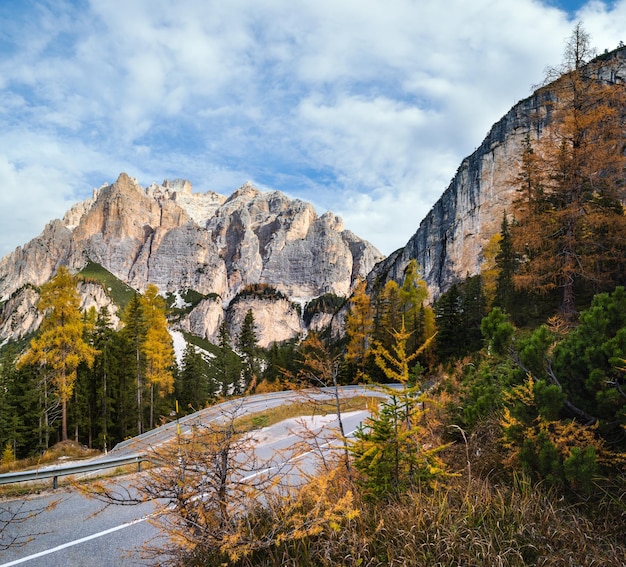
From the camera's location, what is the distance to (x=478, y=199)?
242 feet

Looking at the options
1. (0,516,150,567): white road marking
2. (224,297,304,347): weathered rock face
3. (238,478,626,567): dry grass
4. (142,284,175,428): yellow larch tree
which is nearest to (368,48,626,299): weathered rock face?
(142,284,175,428): yellow larch tree

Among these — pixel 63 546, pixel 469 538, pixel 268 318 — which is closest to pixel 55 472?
pixel 63 546

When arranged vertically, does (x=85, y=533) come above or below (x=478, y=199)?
below

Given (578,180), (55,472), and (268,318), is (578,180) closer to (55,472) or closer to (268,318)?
(55,472)

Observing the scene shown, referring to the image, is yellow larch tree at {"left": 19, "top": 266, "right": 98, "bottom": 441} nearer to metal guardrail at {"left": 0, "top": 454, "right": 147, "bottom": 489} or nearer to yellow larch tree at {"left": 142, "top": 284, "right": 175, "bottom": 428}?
yellow larch tree at {"left": 142, "top": 284, "right": 175, "bottom": 428}

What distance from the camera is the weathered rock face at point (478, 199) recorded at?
226 feet

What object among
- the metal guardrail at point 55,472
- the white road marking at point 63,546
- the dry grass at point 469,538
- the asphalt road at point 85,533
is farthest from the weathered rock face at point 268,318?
the dry grass at point 469,538

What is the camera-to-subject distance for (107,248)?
636 ft

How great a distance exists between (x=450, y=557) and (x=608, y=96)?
1615 centimetres

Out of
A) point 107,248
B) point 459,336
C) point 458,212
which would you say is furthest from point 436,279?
point 107,248

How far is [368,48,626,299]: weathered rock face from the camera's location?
68.8m

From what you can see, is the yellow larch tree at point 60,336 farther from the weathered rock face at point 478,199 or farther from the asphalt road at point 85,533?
the weathered rock face at point 478,199

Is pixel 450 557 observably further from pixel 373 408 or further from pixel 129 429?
pixel 129 429

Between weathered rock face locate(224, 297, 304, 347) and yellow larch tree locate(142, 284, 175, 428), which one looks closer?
yellow larch tree locate(142, 284, 175, 428)
